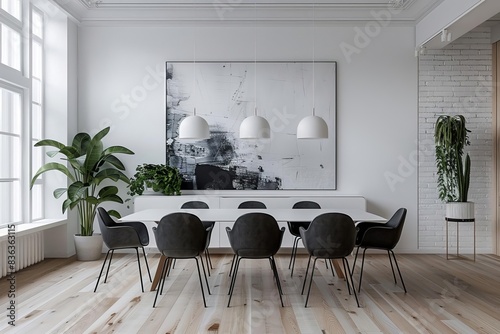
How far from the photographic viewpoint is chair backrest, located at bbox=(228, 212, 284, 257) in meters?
4.21

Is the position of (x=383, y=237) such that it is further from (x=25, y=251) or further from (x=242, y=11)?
(x=25, y=251)

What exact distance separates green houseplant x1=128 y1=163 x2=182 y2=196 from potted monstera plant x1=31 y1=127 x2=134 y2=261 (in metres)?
0.18

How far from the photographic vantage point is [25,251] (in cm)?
588

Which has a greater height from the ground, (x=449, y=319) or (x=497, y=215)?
(x=497, y=215)

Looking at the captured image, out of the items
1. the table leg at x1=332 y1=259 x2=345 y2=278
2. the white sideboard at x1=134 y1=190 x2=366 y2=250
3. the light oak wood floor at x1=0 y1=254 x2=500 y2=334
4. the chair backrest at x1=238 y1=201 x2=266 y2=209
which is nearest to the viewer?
the light oak wood floor at x1=0 y1=254 x2=500 y2=334

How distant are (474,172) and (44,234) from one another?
6.49 m

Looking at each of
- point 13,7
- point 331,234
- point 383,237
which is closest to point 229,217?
point 331,234

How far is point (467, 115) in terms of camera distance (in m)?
7.07

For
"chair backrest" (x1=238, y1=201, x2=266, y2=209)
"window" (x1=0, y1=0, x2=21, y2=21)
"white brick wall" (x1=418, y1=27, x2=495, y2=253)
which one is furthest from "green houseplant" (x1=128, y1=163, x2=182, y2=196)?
"white brick wall" (x1=418, y1=27, x2=495, y2=253)

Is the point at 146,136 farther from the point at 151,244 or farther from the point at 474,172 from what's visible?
the point at 474,172

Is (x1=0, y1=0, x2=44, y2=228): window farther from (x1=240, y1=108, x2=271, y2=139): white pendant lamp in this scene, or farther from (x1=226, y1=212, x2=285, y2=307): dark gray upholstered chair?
(x1=226, y1=212, x2=285, y2=307): dark gray upholstered chair

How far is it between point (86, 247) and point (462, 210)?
5294 mm

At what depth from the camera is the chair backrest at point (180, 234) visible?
422 cm

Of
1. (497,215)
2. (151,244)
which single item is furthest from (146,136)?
(497,215)
